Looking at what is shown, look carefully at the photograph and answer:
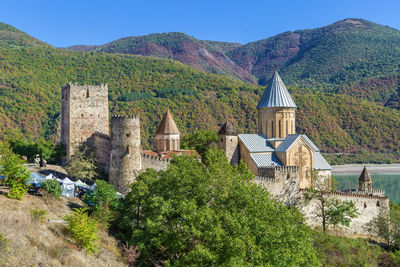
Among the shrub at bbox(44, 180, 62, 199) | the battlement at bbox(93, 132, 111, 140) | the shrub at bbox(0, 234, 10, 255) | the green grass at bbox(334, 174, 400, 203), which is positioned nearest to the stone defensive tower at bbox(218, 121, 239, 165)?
the battlement at bbox(93, 132, 111, 140)

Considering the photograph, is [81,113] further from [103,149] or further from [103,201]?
[103,201]

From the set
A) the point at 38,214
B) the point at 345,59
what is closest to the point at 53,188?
the point at 38,214

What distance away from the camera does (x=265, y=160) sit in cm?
2703

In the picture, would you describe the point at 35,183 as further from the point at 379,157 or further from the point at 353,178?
the point at 379,157

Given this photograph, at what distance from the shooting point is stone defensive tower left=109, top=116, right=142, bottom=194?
20438mm

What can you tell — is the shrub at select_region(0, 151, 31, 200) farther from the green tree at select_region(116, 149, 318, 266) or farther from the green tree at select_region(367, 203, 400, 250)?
the green tree at select_region(367, 203, 400, 250)

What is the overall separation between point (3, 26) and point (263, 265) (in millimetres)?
93973

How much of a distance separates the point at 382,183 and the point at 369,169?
13.3 meters

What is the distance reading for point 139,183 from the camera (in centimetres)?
1759

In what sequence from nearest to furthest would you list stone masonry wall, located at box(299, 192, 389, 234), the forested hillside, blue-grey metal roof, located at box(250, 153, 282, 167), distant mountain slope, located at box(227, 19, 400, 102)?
stone masonry wall, located at box(299, 192, 389, 234)
blue-grey metal roof, located at box(250, 153, 282, 167)
the forested hillside
distant mountain slope, located at box(227, 19, 400, 102)

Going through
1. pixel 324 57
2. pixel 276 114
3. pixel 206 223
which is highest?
pixel 324 57

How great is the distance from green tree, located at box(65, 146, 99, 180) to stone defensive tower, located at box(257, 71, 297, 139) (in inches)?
490

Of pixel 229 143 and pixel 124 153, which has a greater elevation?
pixel 229 143

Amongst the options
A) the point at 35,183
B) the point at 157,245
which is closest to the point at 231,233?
the point at 157,245
